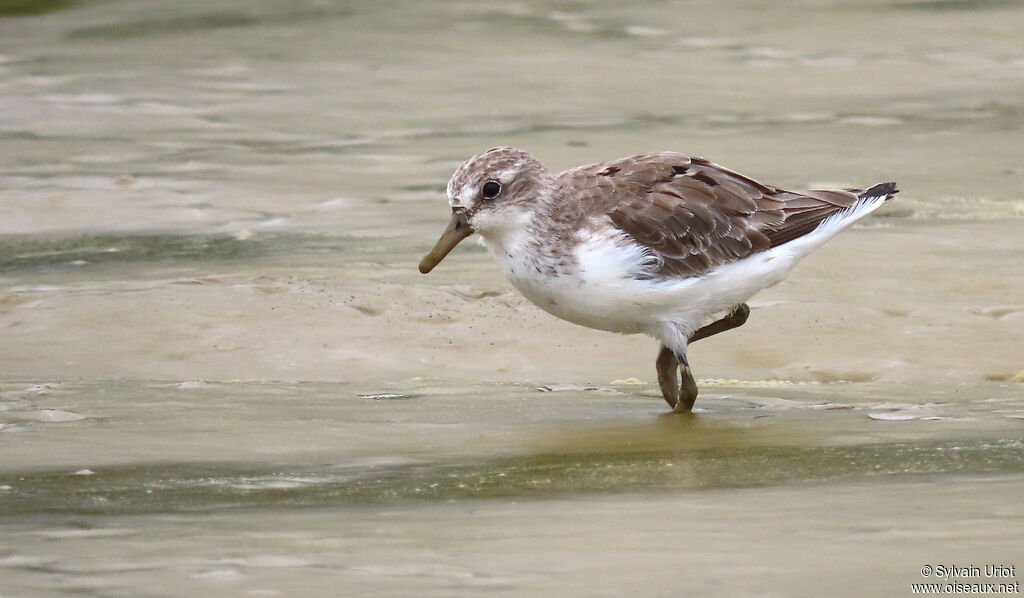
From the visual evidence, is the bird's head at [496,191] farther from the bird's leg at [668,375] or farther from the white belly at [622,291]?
the bird's leg at [668,375]

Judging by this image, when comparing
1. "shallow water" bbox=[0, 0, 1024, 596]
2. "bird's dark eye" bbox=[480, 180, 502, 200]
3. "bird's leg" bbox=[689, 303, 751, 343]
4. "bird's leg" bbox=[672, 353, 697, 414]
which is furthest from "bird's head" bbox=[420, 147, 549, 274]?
"bird's leg" bbox=[689, 303, 751, 343]

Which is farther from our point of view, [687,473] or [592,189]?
[592,189]

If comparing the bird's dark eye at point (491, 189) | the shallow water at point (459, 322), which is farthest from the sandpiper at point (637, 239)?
the shallow water at point (459, 322)

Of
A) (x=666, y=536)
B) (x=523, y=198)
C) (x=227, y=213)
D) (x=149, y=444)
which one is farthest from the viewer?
(x=227, y=213)

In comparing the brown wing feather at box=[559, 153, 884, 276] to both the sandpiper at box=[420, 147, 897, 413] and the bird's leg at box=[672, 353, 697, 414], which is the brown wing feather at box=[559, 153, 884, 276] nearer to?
the sandpiper at box=[420, 147, 897, 413]

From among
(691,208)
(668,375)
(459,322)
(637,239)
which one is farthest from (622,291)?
(459,322)

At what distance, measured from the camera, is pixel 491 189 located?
7109 millimetres

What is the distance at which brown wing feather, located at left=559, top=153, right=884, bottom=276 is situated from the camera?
7.20m

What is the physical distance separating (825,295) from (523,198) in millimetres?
2580

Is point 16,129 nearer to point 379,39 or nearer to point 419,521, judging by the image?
point 379,39

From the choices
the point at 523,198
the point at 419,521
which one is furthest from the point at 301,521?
the point at 523,198

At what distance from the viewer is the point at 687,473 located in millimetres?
5836

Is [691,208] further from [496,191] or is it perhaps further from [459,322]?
[459,322]

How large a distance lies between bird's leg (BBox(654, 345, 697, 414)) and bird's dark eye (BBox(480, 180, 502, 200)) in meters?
1.06
